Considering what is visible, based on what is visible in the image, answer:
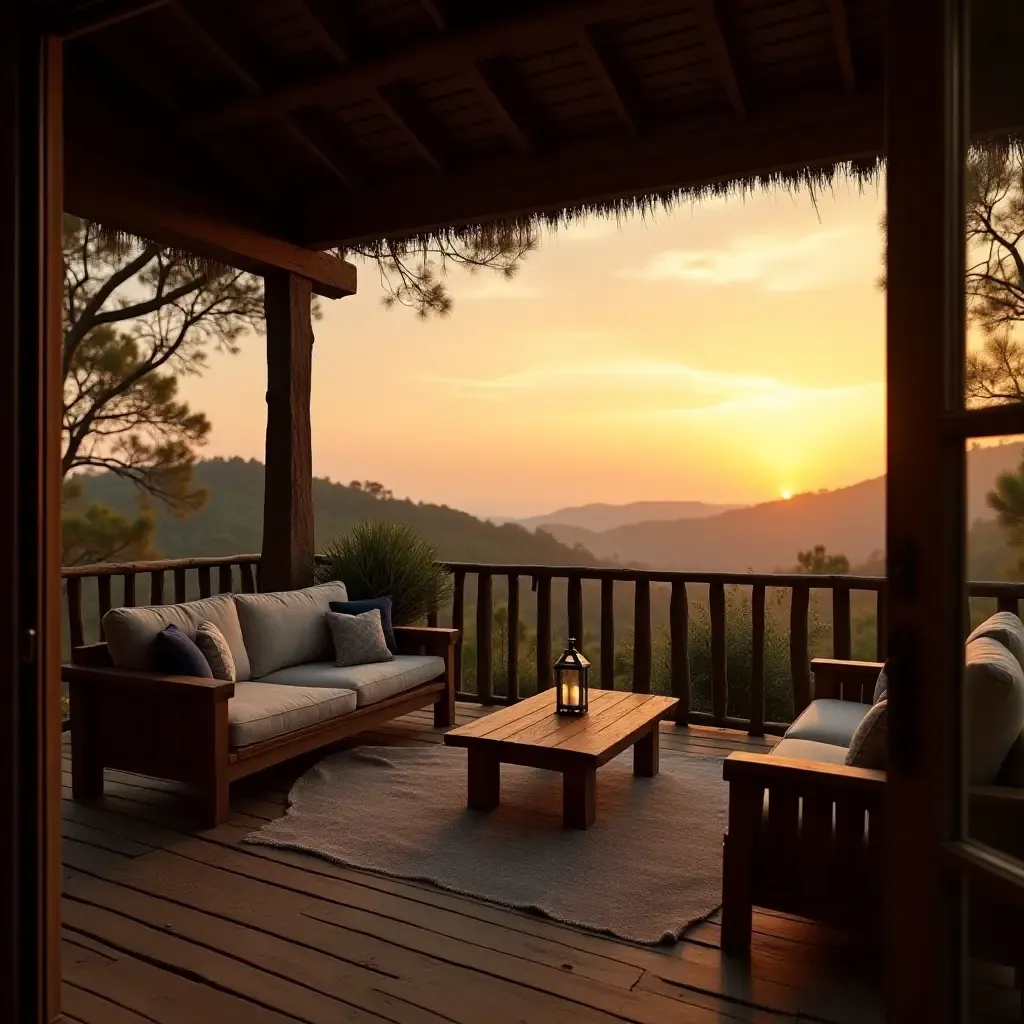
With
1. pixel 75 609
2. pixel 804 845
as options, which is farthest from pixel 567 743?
pixel 75 609

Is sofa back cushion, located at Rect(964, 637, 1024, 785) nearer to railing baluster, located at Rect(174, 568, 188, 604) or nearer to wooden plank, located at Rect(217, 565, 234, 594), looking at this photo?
railing baluster, located at Rect(174, 568, 188, 604)

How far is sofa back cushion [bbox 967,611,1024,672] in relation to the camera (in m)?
1.35

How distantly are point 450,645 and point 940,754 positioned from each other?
3852 mm

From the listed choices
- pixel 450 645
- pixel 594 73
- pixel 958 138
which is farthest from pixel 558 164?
pixel 958 138

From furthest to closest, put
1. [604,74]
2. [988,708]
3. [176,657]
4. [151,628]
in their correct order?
[604,74]
[151,628]
[176,657]
[988,708]

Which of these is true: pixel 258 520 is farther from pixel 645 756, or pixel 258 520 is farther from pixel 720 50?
pixel 720 50

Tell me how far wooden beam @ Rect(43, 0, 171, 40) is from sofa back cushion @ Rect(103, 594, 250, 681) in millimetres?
2456

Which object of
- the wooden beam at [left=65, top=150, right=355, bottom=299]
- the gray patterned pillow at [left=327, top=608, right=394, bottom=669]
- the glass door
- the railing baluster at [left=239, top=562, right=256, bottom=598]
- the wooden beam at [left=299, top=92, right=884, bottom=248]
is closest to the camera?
the glass door

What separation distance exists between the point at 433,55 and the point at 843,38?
1730 mm

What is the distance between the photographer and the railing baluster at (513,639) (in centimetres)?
532

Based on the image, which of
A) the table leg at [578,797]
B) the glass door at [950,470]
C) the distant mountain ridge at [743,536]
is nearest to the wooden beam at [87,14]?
the glass door at [950,470]

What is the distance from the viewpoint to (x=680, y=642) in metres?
4.98

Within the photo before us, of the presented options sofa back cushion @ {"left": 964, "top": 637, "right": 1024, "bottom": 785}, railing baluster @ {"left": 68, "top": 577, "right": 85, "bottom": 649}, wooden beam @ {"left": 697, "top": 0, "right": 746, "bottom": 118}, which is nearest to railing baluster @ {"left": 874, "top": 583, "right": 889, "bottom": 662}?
wooden beam @ {"left": 697, "top": 0, "right": 746, "bottom": 118}

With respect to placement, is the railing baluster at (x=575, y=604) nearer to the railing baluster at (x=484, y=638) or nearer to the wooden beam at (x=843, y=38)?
the railing baluster at (x=484, y=638)
